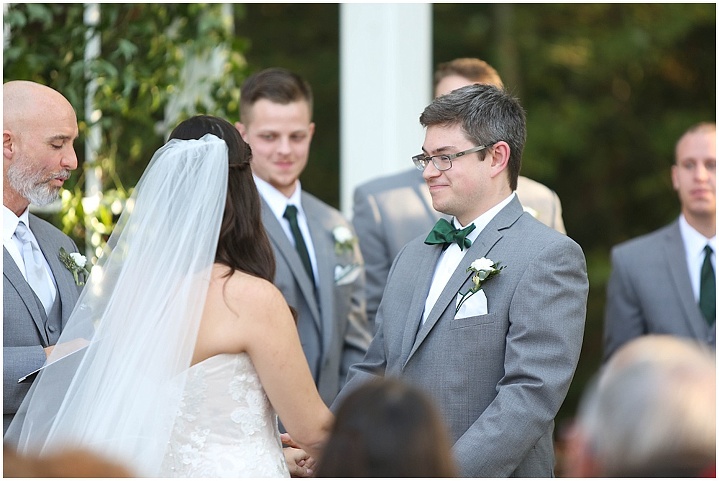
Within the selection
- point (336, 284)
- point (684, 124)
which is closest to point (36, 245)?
point (336, 284)

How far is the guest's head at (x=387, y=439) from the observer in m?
2.24

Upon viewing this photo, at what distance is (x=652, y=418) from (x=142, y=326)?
6.10 ft

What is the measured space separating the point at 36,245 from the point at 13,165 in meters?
0.35

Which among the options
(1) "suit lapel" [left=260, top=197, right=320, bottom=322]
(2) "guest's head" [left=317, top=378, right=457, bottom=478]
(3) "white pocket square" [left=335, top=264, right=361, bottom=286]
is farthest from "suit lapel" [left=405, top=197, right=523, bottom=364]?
(2) "guest's head" [left=317, top=378, right=457, bottom=478]

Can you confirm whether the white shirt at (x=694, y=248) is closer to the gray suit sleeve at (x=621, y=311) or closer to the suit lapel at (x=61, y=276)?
the gray suit sleeve at (x=621, y=311)

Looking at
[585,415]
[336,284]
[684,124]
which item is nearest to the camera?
[585,415]

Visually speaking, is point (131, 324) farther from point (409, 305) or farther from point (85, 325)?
point (409, 305)

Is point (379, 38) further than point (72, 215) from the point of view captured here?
Yes

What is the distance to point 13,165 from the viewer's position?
13.8ft

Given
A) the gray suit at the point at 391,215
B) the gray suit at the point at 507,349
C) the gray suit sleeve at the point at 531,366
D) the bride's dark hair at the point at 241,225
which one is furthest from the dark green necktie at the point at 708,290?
the bride's dark hair at the point at 241,225

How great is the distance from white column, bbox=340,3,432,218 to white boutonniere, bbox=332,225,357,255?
1.45 metres

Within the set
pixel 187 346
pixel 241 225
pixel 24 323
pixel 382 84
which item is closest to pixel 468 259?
pixel 241 225

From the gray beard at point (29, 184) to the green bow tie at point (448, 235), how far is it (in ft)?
5.24

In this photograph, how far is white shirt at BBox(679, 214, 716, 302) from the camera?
595cm
